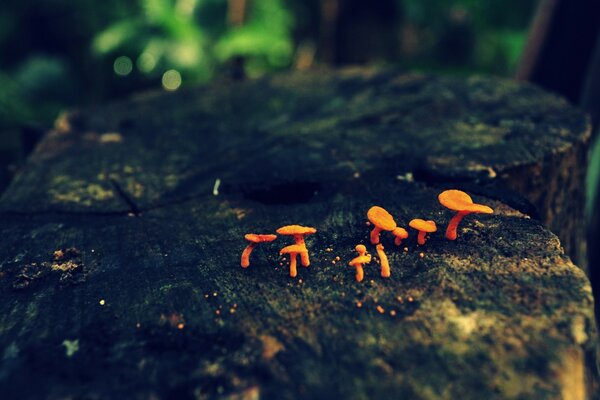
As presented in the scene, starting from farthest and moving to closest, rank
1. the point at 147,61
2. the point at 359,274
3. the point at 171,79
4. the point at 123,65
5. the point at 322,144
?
the point at 171,79, the point at 123,65, the point at 147,61, the point at 322,144, the point at 359,274

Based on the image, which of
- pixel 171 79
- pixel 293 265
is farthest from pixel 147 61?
pixel 293 265

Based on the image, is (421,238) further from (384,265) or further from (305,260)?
(305,260)

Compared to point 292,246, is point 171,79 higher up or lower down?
lower down

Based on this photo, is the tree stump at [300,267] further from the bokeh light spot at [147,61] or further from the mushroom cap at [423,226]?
the bokeh light spot at [147,61]

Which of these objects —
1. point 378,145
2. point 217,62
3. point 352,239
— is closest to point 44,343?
point 352,239

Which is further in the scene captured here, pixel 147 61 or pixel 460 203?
pixel 147 61

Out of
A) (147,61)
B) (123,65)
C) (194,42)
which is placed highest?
(194,42)
